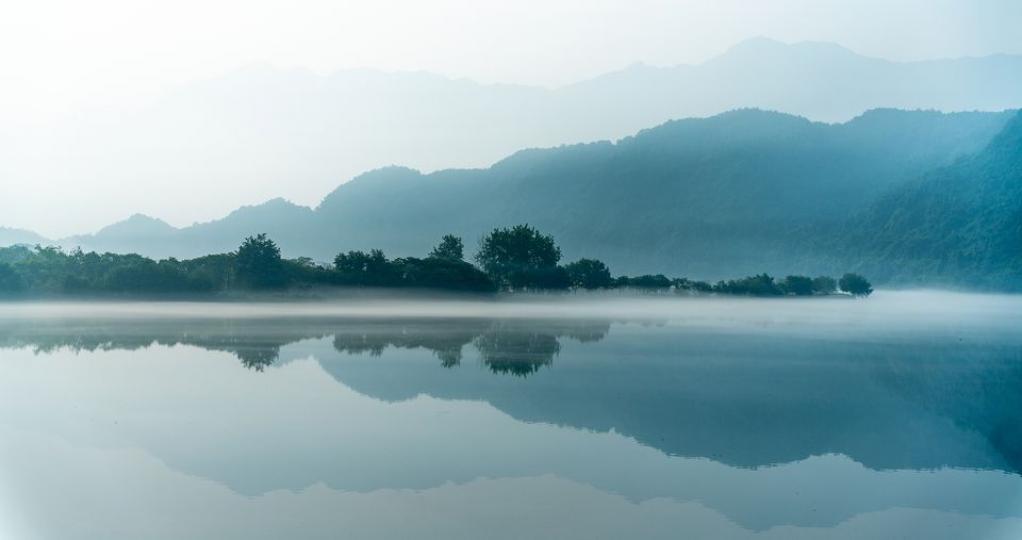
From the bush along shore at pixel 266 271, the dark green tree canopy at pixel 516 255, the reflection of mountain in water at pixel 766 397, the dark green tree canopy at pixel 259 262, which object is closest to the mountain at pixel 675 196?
the dark green tree canopy at pixel 516 255

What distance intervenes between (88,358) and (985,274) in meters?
86.8

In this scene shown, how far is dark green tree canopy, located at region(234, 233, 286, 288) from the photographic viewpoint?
46125mm

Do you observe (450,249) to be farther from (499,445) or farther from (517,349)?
(499,445)

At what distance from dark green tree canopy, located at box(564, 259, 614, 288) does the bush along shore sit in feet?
4.09

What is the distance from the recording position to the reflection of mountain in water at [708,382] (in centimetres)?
951

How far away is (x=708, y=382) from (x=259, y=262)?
36.8m

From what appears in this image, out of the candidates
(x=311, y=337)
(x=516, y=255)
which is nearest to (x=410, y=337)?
(x=311, y=337)

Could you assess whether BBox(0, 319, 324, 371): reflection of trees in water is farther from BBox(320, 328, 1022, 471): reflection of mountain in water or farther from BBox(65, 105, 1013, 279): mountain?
BBox(65, 105, 1013, 279): mountain

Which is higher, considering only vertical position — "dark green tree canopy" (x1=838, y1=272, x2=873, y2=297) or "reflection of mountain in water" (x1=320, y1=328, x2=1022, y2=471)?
"dark green tree canopy" (x1=838, y1=272, x2=873, y2=297)

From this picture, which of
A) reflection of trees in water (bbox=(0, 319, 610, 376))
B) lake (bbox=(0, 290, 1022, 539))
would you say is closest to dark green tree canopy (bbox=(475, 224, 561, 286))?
reflection of trees in water (bbox=(0, 319, 610, 376))

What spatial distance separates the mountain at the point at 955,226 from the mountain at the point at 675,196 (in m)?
4.13

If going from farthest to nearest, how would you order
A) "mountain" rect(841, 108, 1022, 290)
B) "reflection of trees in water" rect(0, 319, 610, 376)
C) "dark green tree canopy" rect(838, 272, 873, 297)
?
"mountain" rect(841, 108, 1022, 290) < "dark green tree canopy" rect(838, 272, 873, 297) < "reflection of trees in water" rect(0, 319, 610, 376)

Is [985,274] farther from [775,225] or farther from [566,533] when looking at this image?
[566,533]

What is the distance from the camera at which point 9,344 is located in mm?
18703
